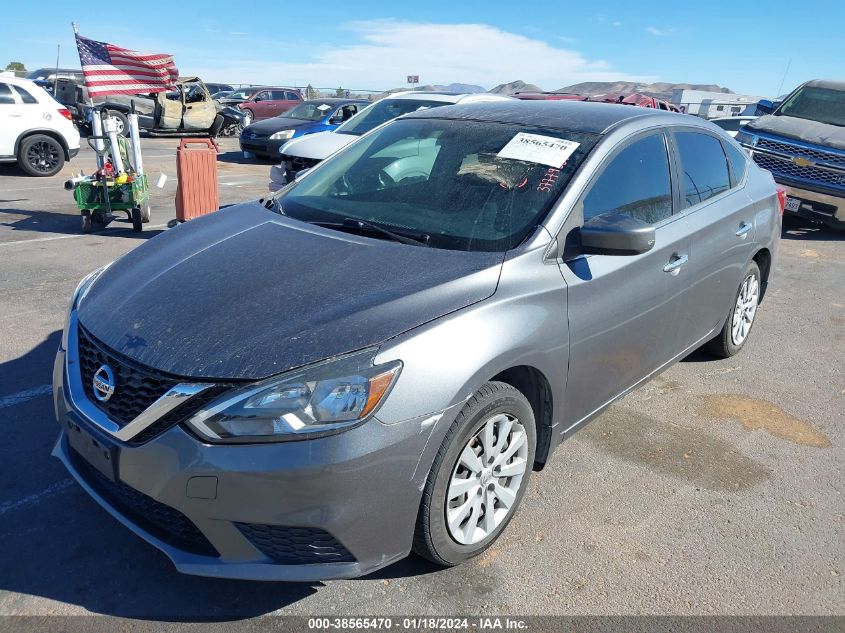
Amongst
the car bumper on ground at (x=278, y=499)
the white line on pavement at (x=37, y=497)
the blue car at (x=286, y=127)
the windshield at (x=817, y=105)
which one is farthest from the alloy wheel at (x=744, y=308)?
the blue car at (x=286, y=127)

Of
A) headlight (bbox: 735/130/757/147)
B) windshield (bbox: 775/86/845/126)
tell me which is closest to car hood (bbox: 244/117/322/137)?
headlight (bbox: 735/130/757/147)

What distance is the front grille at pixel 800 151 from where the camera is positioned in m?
9.39

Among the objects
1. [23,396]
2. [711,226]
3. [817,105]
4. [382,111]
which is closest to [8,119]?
[382,111]

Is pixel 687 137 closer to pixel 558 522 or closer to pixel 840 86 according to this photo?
pixel 558 522

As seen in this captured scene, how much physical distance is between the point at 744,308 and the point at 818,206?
19.1ft

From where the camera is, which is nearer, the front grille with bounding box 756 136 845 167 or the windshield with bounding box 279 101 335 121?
the front grille with bounding box 756 136 845 167

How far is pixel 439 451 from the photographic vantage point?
2422 millimetres

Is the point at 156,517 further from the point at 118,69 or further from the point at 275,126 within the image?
the point at 275,126

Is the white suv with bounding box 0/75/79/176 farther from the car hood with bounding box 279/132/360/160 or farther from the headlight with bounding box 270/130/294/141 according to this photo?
the car hood with bounding box 279/132/360/160

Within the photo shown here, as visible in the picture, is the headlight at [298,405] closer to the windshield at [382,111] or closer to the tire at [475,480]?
the tire at [475,480]

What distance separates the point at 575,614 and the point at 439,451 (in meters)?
0.83

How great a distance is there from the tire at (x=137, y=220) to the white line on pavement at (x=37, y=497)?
5.59 metres

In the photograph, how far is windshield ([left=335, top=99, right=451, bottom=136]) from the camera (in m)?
10.4

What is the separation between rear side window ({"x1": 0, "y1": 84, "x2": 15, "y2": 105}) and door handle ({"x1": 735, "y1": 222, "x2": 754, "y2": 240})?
12.2m
